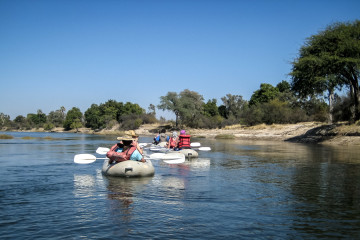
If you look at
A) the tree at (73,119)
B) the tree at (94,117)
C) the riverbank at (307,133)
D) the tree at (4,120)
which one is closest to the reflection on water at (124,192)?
the riverbank at (307,133)

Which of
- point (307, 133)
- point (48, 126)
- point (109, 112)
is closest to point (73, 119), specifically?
point (48, 126)

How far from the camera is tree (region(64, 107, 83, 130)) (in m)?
103

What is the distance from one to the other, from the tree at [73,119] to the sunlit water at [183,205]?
306 feet

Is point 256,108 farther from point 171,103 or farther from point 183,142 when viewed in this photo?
point 183,142

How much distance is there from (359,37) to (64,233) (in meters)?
31.1

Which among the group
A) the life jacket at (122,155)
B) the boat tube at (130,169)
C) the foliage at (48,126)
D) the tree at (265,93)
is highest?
the tree at (265,93)

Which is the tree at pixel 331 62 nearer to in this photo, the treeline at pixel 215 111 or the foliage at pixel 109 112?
the treeline at pixel 215 111

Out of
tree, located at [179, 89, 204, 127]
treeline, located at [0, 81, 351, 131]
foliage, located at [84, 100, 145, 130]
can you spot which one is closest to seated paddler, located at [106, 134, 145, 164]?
treeline, located at [0, 81, 351, 131]

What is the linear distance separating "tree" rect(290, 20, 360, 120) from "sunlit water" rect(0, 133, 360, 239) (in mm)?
18245

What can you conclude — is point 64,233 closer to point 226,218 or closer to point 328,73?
point 226,218

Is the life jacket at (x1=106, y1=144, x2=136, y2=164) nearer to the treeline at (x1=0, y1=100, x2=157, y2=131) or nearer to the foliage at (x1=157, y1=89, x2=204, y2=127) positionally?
the foliage at (x1=157, y1=89, x2=204, y2=127)

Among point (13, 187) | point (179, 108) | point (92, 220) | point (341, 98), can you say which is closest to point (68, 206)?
point (92, 220)

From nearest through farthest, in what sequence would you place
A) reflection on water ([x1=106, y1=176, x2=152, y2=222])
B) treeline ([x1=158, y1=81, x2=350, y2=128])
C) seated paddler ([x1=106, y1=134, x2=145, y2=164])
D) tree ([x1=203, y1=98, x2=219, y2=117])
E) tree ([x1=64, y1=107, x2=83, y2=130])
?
1. reflection on water ([x1=106, y1=176, x2=152, y2=222])
2. seated paddler ([x1=106, y1=134, x2=145, y2=164])
3. treeline ([x1=158, y1=81, x2=350, y2=128])
4. tree ([x1=203, y1=98, x2=219, y2=117])
5. tree ([x1=64, y1=107, x2=83, y2=130])

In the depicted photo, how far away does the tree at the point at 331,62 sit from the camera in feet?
94.5
